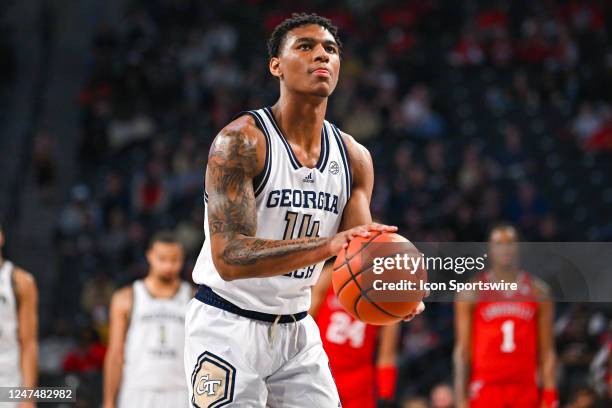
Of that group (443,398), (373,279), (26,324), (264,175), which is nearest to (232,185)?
(264,175)

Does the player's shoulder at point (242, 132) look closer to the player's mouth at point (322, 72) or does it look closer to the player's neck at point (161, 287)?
the player's mouth at point (322, 72)

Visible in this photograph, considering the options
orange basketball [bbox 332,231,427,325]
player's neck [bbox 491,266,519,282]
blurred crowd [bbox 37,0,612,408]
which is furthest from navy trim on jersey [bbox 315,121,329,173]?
blurred crowd [bbox 37,0,612,408]

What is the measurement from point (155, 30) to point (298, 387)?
555 inches

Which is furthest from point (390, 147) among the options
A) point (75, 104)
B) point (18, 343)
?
point (18, 343)

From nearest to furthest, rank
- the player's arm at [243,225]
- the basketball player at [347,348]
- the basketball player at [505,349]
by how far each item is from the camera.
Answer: the player's arm at [243,225], the basketball player at [505,349], the basketball player at [347,348]

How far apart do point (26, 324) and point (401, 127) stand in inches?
341

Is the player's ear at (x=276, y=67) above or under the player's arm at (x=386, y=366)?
above

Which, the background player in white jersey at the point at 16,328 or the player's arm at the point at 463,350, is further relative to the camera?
the player's arm at the point at 463,350

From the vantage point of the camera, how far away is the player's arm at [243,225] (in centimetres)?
352

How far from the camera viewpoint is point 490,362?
24.4 feet

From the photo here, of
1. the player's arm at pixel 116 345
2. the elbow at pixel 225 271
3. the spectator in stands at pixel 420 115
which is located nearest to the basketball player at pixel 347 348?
the player's arm at pixel 116 345

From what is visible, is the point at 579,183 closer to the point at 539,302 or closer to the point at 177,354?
the point at 539,302

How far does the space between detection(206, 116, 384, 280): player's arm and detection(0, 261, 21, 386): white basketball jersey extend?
2.79 meters

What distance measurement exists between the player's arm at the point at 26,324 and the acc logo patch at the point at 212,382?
2516mm
